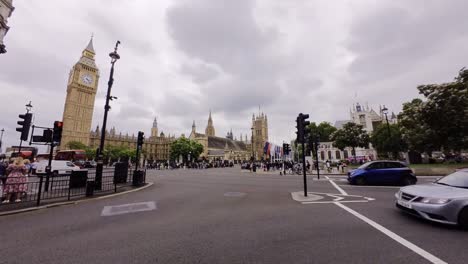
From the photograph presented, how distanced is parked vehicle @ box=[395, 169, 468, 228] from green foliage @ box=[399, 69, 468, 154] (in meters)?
18.1

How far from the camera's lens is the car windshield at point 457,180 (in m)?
5.43

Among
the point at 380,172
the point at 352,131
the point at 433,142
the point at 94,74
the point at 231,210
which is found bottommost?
the point at 231,210

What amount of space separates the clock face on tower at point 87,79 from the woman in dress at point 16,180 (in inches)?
4190

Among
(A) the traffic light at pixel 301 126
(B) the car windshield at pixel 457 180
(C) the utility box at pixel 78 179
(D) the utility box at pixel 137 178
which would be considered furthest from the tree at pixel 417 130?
(C) the utility box at pixel 78 179

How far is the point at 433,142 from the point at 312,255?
24.3 meters

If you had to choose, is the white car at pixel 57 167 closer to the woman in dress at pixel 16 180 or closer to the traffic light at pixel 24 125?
the traffic light at pixel 24 125

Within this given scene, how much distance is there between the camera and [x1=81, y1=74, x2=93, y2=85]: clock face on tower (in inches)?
3626

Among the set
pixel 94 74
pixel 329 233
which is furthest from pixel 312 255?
pixel 94 74

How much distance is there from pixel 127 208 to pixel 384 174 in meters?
14.8

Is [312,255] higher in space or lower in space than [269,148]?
lower

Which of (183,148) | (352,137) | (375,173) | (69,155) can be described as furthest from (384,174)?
(183,148)

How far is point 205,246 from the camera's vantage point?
3871mm

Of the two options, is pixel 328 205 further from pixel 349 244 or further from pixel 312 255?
pixel 312 255

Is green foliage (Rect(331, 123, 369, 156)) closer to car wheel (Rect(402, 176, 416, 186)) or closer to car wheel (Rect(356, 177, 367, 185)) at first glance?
car wheel (Rect(402, 176, 416, 186))
